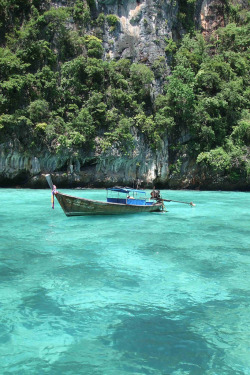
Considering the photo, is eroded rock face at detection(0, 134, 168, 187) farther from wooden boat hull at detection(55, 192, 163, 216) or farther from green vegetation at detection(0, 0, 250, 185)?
wooden boat hull at detection(55, 192, 163, 216)

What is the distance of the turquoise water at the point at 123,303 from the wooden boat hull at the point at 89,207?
2.66m

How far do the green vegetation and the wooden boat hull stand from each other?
455 inches

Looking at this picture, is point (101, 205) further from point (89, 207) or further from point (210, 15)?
point (210, 15)

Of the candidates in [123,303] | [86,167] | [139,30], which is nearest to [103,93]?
[86,167]

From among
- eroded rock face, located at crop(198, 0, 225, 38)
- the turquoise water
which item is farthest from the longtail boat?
eroded rock face, located at crop(198, 0, 225, 38)

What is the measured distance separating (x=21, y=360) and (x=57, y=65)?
28.0 meters

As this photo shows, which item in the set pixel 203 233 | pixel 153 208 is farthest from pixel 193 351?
pixel 153 208

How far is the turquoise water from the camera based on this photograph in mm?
4418

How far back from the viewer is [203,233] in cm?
1196

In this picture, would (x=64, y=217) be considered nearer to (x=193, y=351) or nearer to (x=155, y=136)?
(x=193, y=351)

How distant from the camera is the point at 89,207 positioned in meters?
14.6

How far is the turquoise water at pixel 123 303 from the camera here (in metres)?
4.42

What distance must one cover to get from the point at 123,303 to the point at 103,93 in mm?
25045

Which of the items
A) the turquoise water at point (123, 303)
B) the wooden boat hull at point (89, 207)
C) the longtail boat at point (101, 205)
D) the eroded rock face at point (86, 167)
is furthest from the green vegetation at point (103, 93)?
the turquoise water at point (123, 303)
